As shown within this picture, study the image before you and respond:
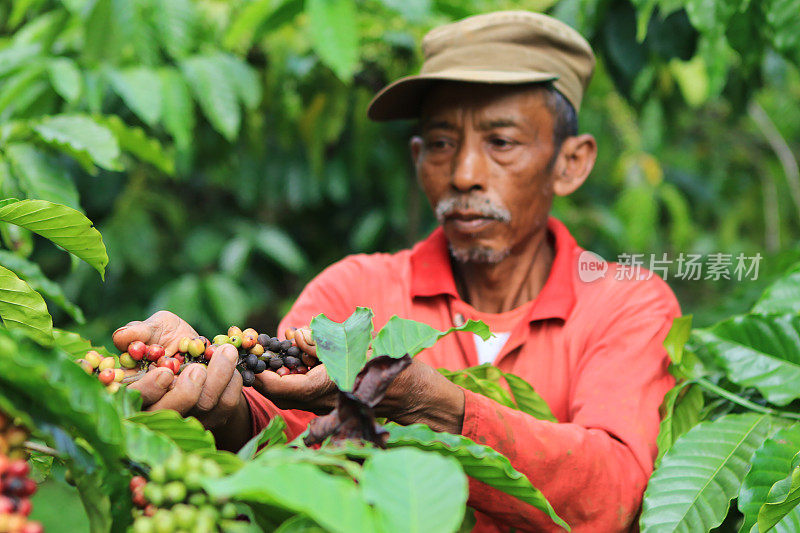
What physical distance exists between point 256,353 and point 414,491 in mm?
434

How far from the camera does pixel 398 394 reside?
894 millimetres

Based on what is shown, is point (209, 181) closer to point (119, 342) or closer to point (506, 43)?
point (506, 43)

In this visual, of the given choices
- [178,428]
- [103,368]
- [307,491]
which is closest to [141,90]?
[103,368]

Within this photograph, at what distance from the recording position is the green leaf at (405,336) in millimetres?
851

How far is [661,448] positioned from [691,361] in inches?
7.7

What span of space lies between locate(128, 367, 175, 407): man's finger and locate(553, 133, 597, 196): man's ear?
1087mm

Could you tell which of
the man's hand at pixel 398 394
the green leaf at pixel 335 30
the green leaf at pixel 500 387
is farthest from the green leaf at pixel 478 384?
the green leaf at pixel 335 30

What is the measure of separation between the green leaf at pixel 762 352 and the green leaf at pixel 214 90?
131 cm

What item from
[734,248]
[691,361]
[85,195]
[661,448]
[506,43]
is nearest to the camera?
[661,448]

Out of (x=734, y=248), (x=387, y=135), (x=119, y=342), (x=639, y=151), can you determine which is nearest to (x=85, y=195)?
(x=387, y=135)

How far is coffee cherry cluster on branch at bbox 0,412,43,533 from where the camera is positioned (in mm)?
519

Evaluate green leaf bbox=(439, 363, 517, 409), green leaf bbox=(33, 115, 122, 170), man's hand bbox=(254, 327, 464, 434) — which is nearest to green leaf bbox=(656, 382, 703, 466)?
green leaf bbox=(439, 363, 517, 409)

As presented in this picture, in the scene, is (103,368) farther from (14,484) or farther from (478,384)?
(478,384)

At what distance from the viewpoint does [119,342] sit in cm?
89
